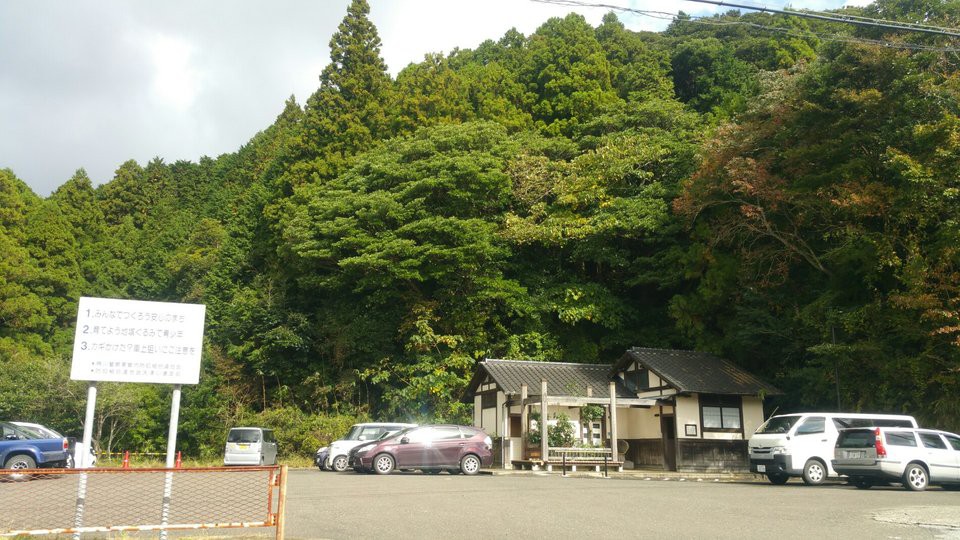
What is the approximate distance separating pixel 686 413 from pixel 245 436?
1493 cm

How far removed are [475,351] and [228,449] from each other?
10729mm

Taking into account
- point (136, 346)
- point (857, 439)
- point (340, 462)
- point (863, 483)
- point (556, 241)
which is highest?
point (556, 241)

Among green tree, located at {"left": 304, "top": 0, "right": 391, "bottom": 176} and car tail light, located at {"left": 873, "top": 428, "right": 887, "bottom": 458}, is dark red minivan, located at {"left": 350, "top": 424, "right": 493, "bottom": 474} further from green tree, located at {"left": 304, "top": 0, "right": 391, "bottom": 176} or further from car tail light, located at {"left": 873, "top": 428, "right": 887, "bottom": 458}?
green tree, located at {"left": 304, "top": 0, "right": 391, "bottom": 176}

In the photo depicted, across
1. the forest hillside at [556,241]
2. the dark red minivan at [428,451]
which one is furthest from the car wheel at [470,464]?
the forest hillside at [556,241]

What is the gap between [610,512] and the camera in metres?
9.97

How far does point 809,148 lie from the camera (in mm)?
22375

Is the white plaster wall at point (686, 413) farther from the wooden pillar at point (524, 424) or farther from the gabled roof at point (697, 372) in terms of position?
the wooden pillar at point (524, 424)

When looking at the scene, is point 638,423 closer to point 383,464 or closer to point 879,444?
point 383,464

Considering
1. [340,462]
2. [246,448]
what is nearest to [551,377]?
[340,462]

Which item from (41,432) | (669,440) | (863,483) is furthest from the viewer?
(669,440)

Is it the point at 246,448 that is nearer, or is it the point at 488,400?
the point at 246,448

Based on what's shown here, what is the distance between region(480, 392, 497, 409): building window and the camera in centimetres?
2533

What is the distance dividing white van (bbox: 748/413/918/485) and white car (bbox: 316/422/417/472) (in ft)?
33.7

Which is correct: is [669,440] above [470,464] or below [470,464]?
above
